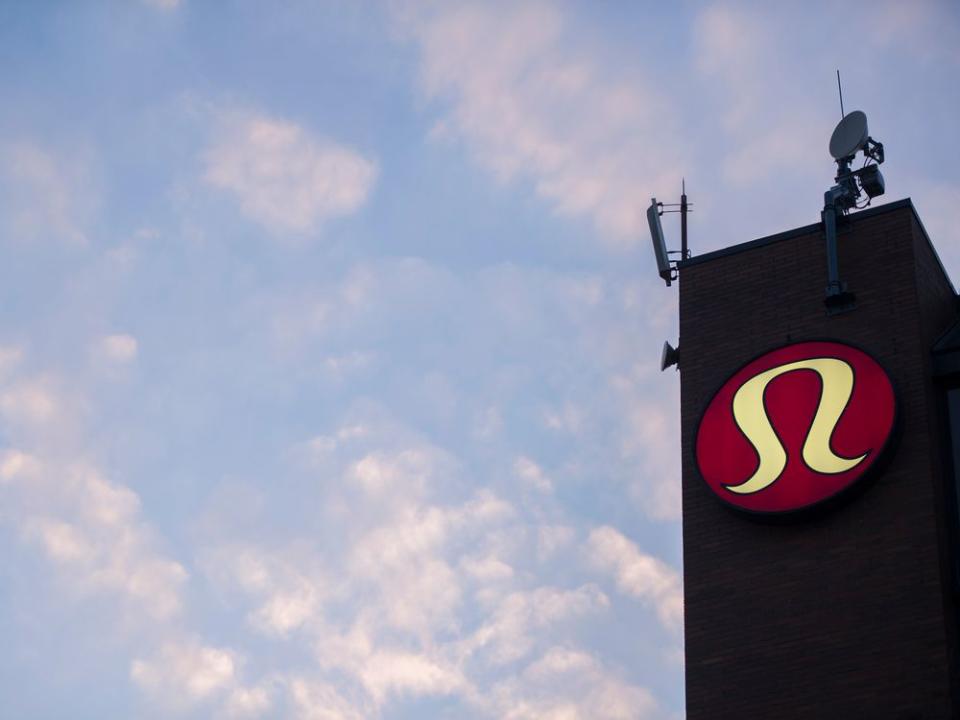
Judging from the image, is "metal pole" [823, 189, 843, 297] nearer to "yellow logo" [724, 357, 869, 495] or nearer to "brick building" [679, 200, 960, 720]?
"brick building" [679, 200, 960, 720]

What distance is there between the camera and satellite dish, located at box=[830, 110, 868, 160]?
2844 centimetres

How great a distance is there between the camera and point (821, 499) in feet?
81.1

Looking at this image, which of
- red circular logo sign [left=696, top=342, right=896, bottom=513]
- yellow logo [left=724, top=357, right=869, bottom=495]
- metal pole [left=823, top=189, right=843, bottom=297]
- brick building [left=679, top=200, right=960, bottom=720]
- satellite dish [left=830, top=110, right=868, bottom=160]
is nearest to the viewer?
brick building [left=679, top=200, right=960, bottom=720]

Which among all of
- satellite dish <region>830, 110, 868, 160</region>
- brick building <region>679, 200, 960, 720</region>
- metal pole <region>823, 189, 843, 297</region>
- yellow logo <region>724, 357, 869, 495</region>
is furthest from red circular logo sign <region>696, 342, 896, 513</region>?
satellite dish <region>830, 110, 868, 160</region>

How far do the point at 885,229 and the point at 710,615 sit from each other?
24.4ft

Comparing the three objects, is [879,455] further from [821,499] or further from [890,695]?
[890,695]

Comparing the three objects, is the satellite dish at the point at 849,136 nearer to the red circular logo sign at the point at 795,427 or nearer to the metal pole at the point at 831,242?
the metal pole at the point at 831,242

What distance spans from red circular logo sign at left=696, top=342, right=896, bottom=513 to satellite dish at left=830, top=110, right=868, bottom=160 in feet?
13.7

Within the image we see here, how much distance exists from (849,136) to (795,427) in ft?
20.1

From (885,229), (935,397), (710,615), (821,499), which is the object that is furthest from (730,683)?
(885,229)

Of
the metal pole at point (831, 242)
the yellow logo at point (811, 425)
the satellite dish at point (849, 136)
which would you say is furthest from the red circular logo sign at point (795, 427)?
the satellite dish at point (849, 136)

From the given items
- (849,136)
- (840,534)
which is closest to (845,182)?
(849,136)

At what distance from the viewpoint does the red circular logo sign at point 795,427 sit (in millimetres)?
25031

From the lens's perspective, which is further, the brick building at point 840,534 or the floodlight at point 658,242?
the floodlight at point 658,242
